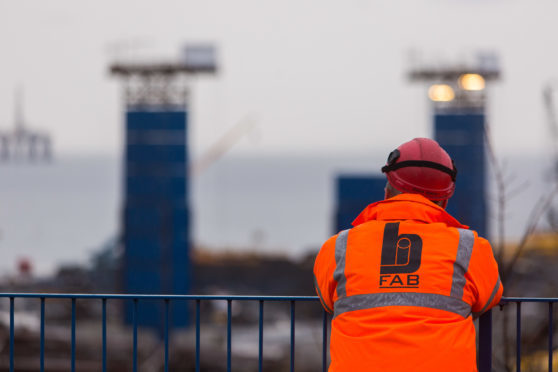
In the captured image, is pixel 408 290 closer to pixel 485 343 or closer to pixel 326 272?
pixel 326 272

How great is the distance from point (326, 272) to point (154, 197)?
52.2m

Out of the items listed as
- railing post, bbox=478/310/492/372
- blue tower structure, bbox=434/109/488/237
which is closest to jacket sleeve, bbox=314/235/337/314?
railing post, bbox=478/310/492/372

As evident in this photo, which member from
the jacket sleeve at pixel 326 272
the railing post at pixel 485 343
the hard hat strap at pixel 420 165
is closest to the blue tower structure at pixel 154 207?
the railing post at pixel 485 343

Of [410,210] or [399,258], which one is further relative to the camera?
[410,210]

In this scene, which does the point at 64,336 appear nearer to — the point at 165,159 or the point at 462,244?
the point at 165,159

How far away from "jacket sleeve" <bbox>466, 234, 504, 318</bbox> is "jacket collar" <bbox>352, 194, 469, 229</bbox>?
208 mm

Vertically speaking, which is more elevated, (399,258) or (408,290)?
(399,258)

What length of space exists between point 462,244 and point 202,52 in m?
57.8

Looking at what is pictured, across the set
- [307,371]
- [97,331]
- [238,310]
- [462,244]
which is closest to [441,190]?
[462,244]

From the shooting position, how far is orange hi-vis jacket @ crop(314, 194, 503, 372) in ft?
11.0

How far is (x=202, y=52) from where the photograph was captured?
59.8 m

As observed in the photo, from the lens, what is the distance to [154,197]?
55.2 metres

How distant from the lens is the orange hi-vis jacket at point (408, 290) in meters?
3.36

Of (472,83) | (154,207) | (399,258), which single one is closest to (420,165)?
(399,258)
